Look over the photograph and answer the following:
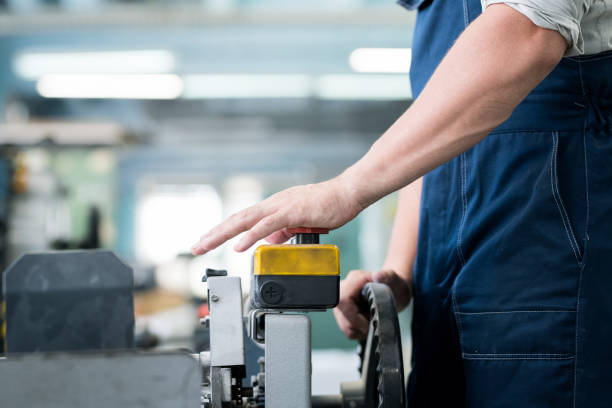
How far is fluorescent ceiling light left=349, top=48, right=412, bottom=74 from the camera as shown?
247 inches

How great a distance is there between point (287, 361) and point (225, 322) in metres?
0.10

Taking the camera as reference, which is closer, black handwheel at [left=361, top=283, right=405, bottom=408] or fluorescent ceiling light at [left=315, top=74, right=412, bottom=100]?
black handwheel at [left=361, top=283, right=405, bottom=408]

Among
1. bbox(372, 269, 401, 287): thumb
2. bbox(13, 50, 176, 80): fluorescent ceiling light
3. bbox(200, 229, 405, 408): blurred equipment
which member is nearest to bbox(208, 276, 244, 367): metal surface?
bbox(200, 229, 405, 408): blurred equipment

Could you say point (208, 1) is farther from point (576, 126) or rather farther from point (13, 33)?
point (576, 126)

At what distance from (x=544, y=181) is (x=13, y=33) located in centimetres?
615

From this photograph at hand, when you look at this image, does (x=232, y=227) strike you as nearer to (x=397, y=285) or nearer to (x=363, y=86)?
(x=397, y=285)

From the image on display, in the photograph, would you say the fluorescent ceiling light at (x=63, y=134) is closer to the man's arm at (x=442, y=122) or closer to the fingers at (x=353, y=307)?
the fingers at (x=353, y=307)

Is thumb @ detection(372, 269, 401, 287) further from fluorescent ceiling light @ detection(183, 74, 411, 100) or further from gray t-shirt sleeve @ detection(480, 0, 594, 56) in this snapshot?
fluorescent ceiling light @ detection(183, 74, 411, 100)

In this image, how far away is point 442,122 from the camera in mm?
736

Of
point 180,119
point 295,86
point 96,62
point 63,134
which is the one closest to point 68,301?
point 63,134

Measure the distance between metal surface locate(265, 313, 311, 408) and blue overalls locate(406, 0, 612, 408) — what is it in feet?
1.04

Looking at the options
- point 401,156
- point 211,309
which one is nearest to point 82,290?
point 211,309

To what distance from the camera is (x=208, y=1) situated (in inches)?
203

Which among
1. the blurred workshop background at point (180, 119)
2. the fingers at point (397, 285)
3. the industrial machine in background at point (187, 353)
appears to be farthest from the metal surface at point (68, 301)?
the blurred workshop background at point (180, 119)
